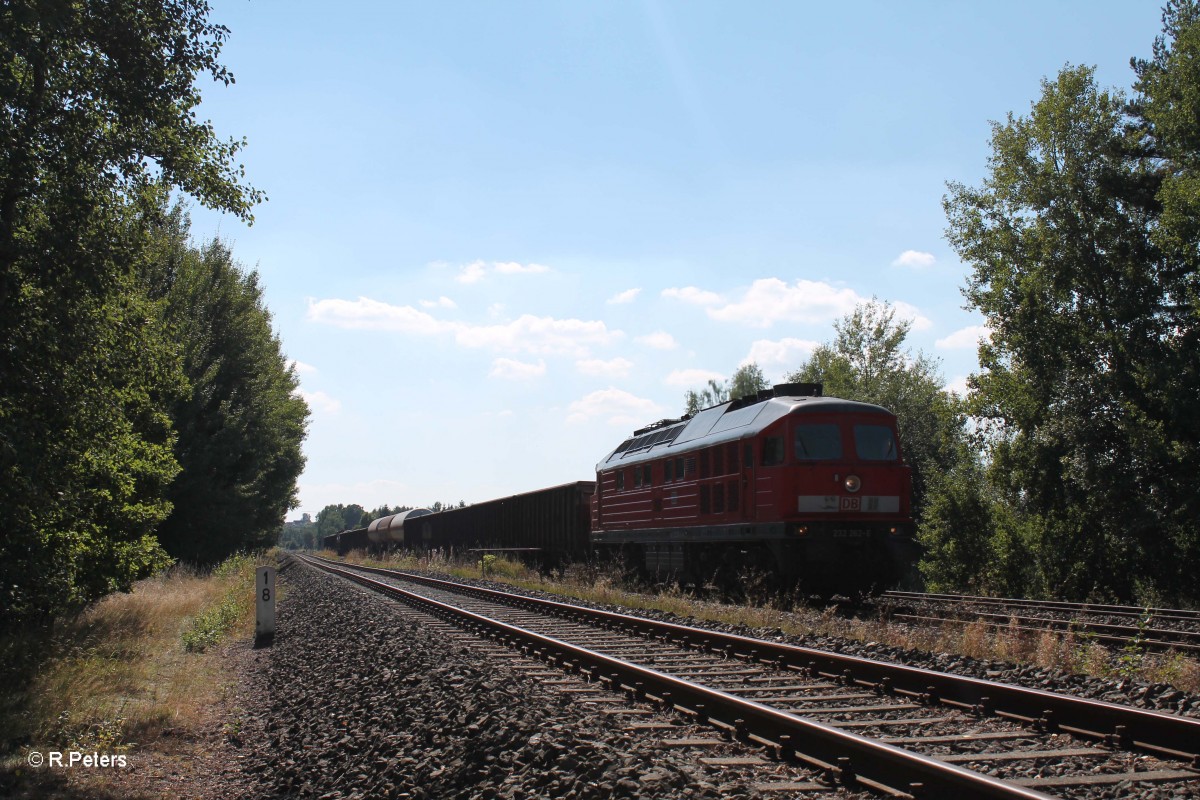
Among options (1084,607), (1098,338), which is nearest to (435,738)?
(1084,607)

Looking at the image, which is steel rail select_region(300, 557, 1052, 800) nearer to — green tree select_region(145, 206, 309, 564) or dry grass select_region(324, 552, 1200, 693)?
dry grass select_region(324, 552, 1200, 693)

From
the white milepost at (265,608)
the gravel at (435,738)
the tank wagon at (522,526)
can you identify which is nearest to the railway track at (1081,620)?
the gravel at (435,738)

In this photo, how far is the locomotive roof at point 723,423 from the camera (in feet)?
49.9

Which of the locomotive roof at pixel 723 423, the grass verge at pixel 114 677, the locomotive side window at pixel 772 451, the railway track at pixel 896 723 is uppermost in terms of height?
the locomotive roof at pixel 723 423

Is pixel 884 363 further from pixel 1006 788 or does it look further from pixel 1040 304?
pixel 1006 788

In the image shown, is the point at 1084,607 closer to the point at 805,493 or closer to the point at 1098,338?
the point at 805,493

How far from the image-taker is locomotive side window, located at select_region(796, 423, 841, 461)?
14.8 m

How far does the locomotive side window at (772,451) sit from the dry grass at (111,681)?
28.5ft

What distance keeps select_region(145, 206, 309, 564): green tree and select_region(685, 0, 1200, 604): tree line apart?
21879 mm

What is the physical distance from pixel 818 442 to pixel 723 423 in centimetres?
274

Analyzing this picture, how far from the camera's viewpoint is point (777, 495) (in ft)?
48.3

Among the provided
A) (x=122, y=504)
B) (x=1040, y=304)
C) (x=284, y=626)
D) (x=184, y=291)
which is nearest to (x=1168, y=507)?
(x=1040, y=304)

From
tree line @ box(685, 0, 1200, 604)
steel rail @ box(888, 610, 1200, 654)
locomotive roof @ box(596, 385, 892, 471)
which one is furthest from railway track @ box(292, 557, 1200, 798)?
tree line @ box(685, 0, 1200, 604)

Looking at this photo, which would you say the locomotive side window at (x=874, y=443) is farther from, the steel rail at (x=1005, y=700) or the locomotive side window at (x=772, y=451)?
the steel rail at (x=1005, y=700)
